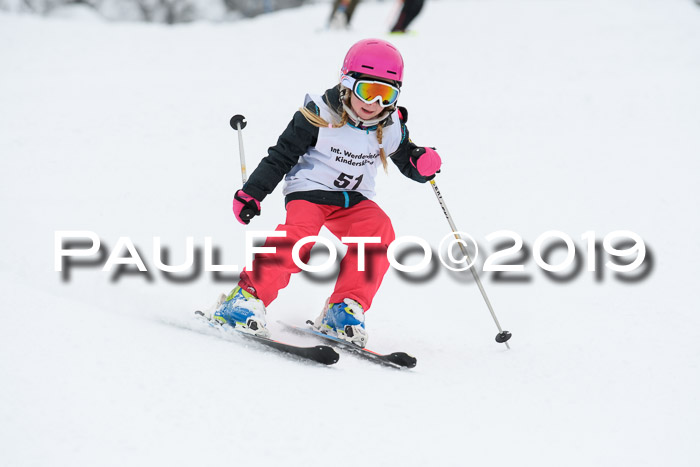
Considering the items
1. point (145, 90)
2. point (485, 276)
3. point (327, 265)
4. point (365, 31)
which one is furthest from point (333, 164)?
point (365, 31)

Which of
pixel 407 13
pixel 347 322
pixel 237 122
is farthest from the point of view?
pixel 407 13

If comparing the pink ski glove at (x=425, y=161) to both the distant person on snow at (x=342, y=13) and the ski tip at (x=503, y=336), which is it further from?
the distant person on snow at (x=342, y=13)

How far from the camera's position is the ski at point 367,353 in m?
2.94

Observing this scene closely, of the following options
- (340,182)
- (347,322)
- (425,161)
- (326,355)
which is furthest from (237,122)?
(326,355)

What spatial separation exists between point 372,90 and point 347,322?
3.77 ft

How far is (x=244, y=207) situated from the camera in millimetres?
3076

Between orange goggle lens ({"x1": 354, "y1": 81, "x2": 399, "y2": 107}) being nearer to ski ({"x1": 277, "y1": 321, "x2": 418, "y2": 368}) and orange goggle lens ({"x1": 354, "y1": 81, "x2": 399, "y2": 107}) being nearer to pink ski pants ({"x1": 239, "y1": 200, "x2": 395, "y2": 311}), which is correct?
pink ski pants ({"x1": 239, "y1": 200, "x2": 395, "y2": 311})

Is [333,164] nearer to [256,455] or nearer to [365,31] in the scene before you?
[256,455]

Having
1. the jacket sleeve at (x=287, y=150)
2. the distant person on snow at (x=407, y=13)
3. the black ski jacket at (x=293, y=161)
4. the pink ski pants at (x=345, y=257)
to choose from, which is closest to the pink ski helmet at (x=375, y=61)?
the black ski jacket at (x=293, y=161)

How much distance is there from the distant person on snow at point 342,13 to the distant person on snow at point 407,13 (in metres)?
0.89

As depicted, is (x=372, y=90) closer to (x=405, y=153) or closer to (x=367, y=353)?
(x=405, y=153)

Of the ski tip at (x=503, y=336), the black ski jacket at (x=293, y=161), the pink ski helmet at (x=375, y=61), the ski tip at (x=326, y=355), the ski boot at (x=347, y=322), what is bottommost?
the ski tip at (x=326, y=355)

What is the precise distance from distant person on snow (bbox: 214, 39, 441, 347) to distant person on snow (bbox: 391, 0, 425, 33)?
23.3 feet

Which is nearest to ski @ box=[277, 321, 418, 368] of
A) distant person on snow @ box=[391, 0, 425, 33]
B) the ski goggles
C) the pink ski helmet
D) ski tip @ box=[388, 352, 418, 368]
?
ski tip @ box=[388, 352, 418, 368]
